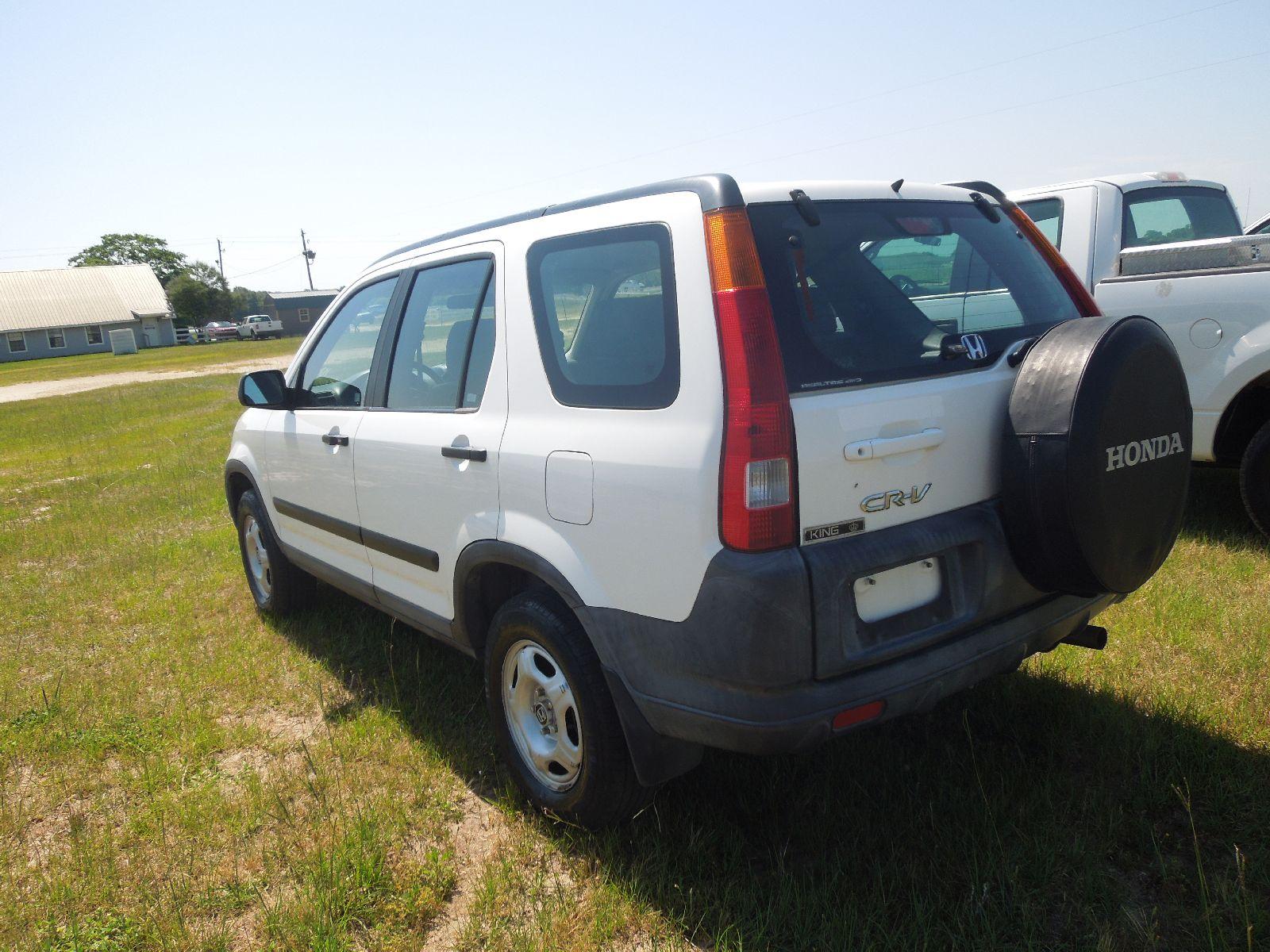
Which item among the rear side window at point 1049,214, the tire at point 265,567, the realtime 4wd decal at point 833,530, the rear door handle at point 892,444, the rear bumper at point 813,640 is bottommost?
the tire at point 265,567

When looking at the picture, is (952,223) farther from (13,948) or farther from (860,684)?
(13,948)

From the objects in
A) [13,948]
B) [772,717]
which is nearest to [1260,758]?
[772,717]

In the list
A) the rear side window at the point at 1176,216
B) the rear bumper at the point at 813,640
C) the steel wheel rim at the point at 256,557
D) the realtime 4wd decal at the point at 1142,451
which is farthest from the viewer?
the rear side window at the point at 1176,216

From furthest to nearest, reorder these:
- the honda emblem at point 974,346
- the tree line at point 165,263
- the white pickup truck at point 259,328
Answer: the tree line at point 165,263
the white pickup truck at point 259,328
the honda emblem at point 974,346

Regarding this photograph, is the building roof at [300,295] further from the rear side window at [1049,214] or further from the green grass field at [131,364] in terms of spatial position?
the rear side window at [1049,214]

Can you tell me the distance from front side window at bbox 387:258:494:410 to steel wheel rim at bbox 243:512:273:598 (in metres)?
2.11

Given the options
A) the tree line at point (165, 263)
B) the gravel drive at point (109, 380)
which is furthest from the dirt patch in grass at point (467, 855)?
the tree line at point (165, 263)

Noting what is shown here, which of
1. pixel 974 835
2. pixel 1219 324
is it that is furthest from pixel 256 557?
pixel 1219 324

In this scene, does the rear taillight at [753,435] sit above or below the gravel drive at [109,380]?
above

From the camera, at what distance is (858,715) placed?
2297 millimetres

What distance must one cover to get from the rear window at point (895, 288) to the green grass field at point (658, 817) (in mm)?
1401

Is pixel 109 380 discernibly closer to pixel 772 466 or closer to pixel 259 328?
pixel 772 466

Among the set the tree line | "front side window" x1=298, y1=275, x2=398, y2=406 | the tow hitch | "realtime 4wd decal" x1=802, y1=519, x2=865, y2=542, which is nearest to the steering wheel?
"realtime 4wd decal" x1=802, y1=519, x2=865, y2=542

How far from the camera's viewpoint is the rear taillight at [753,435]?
221 cm
